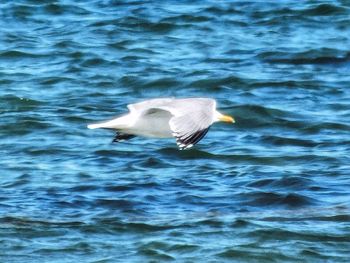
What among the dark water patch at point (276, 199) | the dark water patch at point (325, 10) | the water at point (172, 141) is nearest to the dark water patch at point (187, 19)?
the water at point (172, 141)

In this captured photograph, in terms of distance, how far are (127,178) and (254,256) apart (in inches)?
83.2

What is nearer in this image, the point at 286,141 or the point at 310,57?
the point at 286,141

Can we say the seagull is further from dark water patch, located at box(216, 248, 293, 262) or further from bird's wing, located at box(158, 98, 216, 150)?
dark water patch, located at box(216, 248, 293, 262)

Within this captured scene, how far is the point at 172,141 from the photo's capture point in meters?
10.1

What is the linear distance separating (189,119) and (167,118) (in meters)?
0.54

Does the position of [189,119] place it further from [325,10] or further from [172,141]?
[325,10]

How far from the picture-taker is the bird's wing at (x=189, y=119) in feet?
22.5

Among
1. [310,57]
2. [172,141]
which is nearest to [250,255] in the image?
[172,141]

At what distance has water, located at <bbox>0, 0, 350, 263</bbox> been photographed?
291 inches

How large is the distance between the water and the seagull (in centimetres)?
62

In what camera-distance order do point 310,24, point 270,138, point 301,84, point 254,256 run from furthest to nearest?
1. point 310,24
2. point 301,84
3. point 270,138
4. point 254,256

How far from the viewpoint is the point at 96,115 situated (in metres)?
10.9

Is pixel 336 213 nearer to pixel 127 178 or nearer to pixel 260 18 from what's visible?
pixel 127 178

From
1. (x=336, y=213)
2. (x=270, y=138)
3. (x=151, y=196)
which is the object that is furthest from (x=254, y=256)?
(x=270, y=138)
